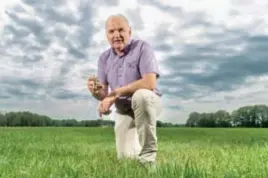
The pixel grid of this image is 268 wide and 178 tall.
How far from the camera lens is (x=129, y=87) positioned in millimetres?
5801

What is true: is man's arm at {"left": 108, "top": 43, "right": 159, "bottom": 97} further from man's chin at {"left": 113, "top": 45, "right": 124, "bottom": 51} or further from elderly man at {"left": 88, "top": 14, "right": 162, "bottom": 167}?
man's chin at {"left": 113, "top": 45, "right": 124, "bottom": 51}

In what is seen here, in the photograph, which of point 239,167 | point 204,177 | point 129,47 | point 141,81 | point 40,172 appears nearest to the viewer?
point 204,177

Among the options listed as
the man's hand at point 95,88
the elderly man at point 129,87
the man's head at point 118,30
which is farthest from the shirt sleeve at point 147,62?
the man's hand at point 95,88

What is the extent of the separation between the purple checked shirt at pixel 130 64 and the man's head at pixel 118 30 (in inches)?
4.0

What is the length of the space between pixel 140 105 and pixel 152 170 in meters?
1.13

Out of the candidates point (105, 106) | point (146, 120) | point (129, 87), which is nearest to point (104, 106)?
point (105, 106)

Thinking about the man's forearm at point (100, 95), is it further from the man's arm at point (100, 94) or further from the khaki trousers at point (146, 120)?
the khaki trousers at point (146, 120)

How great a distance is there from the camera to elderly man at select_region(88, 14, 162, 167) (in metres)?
5.65

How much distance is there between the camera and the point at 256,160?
6.09 metres

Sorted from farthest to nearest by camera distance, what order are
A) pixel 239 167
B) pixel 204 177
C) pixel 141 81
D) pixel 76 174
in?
pixel 141 81
pixel 239 167
pixel 76 174
pixel 204 177

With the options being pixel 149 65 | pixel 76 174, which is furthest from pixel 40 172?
pixel 149 65

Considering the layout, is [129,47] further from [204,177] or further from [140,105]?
[204,177]

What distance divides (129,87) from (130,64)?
0.44m

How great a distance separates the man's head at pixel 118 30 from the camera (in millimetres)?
6043
